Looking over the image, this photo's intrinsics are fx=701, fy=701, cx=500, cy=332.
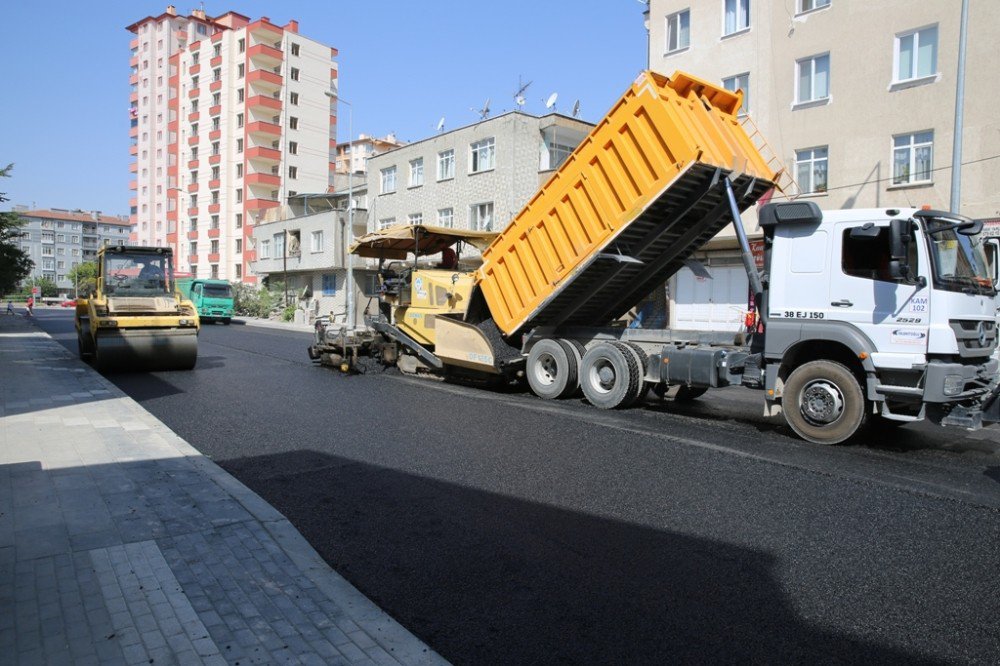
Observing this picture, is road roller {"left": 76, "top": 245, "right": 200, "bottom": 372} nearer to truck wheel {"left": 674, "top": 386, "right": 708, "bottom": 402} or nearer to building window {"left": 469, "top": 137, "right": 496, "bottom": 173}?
truck wheel {"left": 674, "top": 386, "right": 708, "bottom": 402}

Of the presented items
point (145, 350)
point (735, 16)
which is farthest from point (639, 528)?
point (735, 16)

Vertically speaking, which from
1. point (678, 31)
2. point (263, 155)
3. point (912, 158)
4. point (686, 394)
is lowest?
point (686, 394)

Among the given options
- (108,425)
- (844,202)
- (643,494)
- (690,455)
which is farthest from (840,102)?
(108,425)

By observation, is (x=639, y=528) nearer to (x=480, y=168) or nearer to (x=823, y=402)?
(x=823, y=402)

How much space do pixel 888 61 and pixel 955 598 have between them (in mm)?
18567

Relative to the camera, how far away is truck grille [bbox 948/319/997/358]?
7.19 m

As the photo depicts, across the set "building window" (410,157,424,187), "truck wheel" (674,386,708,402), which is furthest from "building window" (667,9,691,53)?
"truck wheel" (674,386,708,402)

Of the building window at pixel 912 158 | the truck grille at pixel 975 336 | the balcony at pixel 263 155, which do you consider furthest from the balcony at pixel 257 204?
the truck grille at pixel 975 336

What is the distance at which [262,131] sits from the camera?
59.7 m

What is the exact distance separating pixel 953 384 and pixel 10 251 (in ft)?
78.8

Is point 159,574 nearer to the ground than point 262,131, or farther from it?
nearer to the ground

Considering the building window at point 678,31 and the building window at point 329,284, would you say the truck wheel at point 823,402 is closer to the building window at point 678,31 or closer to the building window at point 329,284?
the building window at point 678,31

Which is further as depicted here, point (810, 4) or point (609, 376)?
point (810, 4)

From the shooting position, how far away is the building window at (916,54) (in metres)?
17.8
